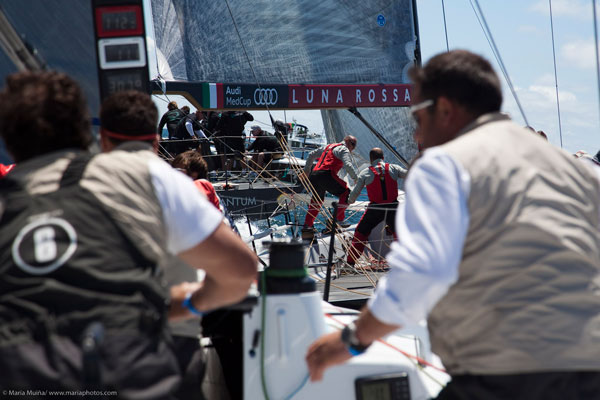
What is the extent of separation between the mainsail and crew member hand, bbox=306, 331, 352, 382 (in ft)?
25.3

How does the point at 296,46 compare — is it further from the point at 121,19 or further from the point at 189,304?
the point at 189,304

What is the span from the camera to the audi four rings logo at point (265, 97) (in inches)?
312

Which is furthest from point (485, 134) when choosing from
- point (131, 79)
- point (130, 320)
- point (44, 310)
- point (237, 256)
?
point (131, 79)

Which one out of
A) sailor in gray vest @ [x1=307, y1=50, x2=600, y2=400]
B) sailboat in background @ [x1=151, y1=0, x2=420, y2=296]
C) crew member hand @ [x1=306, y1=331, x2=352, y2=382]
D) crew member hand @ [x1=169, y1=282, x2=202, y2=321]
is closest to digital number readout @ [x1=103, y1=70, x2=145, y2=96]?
crew member hand @ [x1=169, y1=282, x2=202, y2=321]

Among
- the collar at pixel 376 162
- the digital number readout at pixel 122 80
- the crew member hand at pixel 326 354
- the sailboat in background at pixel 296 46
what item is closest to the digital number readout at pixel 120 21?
the digital number readout at pixel 122 80

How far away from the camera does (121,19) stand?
273 centimetres

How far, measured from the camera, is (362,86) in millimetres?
8859

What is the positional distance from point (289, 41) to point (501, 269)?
8.69 m

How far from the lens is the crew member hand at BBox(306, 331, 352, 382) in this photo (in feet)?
5.09

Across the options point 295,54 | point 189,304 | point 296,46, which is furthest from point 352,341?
point 296,46

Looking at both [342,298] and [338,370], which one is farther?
[342,298]

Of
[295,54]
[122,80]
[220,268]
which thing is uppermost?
[295,54]

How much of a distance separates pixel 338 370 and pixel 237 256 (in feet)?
2.37

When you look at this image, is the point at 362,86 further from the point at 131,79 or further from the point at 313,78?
the point at 131,79
